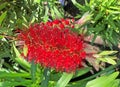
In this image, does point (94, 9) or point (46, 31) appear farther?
point (94, 9)

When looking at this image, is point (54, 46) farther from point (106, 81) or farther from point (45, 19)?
point (45, 19)

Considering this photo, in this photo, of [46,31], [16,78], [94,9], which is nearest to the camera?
[46,31]

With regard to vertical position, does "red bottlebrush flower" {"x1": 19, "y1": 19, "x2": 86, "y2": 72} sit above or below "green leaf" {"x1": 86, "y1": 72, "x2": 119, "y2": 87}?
above

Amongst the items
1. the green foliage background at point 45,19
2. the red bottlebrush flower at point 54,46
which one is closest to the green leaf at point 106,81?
the green foliage background at point 45,19

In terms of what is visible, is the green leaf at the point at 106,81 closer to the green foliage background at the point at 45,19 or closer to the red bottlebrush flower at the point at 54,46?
the green foliage background at the point at 45,19

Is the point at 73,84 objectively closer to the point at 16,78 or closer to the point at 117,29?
the point at 16,78

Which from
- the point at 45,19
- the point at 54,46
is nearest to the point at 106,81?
the point at 54,46

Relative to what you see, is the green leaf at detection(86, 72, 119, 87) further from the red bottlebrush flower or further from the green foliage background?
the red bottlebrush flower

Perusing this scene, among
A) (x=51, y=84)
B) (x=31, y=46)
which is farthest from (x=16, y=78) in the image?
(x=31, y=46)

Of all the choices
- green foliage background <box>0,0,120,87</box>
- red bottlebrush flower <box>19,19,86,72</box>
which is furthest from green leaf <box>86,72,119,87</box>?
red bottlebrush flower <box>19,19,86,72</box>
